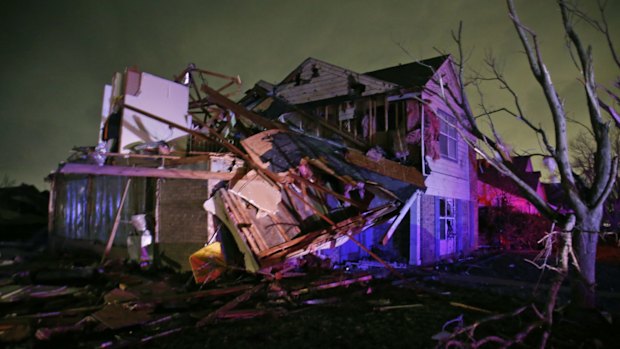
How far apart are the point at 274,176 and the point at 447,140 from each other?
8.17m

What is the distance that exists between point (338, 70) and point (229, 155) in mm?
6730

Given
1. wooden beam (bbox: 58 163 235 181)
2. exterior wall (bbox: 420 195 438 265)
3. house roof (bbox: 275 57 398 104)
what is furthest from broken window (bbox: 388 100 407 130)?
wooden beam (bbox: 58 163 235 181)

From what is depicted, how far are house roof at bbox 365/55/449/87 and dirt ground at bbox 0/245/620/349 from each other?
21.9ft

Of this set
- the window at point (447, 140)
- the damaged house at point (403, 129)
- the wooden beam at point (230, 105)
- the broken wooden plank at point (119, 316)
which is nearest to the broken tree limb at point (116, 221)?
the wooden beam at point (230, 105)

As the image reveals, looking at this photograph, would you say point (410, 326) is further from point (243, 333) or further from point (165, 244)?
point (165, 244)

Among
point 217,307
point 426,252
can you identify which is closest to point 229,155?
point 217,307

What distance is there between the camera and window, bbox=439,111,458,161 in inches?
528

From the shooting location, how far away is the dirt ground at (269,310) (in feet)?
16.4

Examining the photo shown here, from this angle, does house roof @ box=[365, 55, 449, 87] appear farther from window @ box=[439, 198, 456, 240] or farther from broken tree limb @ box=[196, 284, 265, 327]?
broken tree limb @ box=[196, 284, 265, 327]

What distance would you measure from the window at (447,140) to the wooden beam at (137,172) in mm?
8420

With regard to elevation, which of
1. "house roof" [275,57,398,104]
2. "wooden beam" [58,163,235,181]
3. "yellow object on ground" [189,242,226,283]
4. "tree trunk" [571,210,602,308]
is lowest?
"yellow object on ground" [189,242,226,283]

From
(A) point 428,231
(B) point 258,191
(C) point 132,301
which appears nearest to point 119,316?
(C) point 132,301

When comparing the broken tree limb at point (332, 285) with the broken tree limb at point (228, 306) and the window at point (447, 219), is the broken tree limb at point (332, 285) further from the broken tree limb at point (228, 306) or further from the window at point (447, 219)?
the window at point (447, 219)

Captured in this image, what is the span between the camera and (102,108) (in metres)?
11.5
